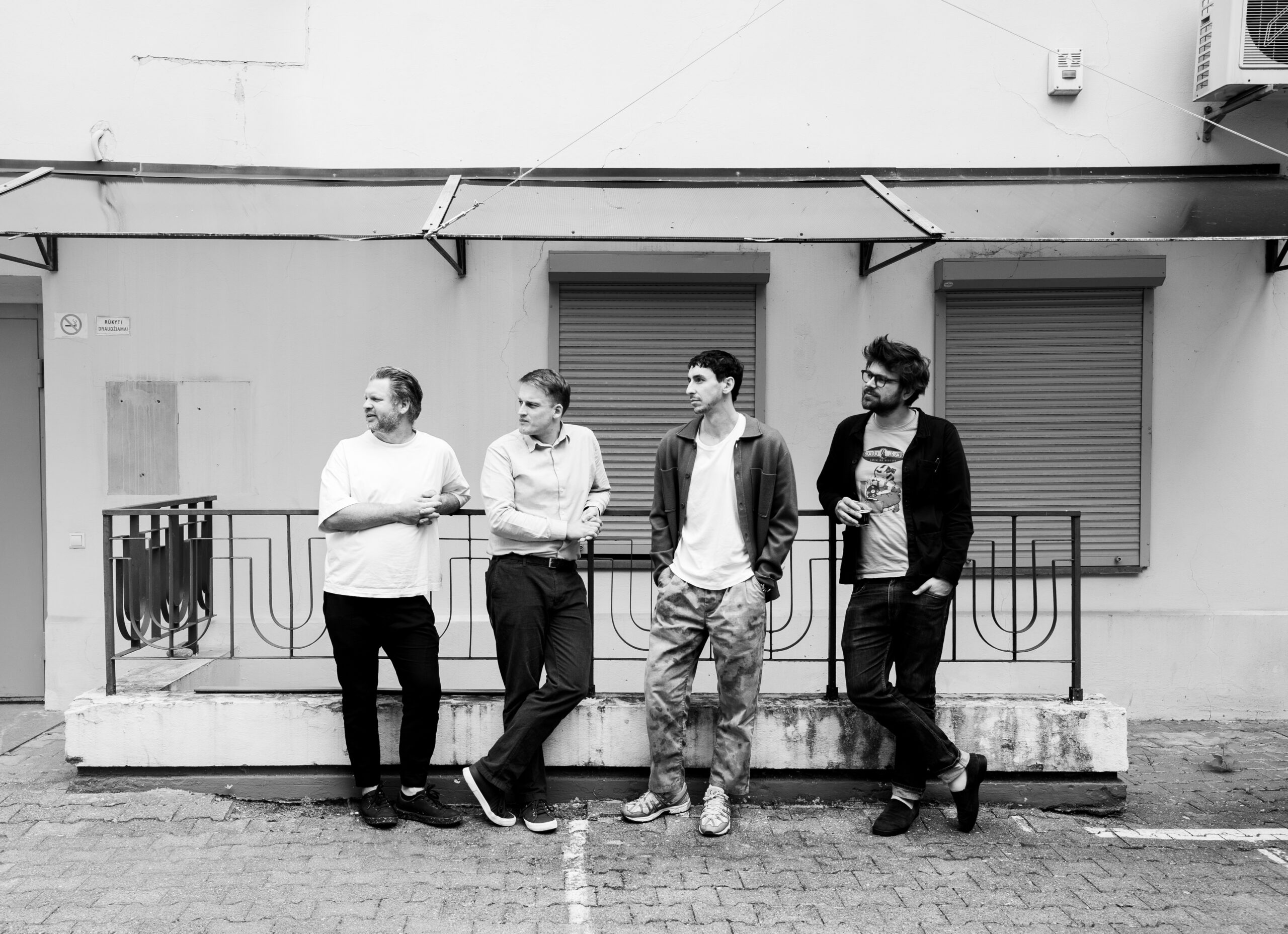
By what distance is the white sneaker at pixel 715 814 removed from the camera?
15.1 ft

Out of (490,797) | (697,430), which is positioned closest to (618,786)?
(490,797)

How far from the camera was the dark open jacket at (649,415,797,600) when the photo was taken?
15.2 feet

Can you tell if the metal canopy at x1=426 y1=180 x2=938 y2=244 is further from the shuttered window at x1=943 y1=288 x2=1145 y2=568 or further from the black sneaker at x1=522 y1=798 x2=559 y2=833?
the black sneaker at x1=522 y1=798 x2=559 y2=833

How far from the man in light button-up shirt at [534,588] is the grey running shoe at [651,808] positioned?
347mm

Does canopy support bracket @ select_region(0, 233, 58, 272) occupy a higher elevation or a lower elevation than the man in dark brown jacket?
higher

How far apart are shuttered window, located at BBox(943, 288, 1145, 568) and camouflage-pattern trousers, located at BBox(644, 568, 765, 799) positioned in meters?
3.04

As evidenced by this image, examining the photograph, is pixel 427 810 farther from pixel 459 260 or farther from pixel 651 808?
pixel 459 260

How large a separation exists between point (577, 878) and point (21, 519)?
5.05 m

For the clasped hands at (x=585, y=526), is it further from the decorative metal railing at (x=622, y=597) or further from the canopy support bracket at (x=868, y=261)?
the canopy support bracket at (x=868, y=261)

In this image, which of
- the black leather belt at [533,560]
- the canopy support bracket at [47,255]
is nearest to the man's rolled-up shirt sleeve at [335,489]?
the black leather belt at [533,560]

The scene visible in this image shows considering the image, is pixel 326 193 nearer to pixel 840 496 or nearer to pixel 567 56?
pixel 567 56

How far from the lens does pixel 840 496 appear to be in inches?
191

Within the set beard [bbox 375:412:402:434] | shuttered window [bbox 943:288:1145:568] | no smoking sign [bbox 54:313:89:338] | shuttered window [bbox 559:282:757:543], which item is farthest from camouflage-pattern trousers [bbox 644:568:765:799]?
no smoking sign [bbox 54:313:89:338]

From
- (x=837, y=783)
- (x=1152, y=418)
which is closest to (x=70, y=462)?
(x=837, y=783)
